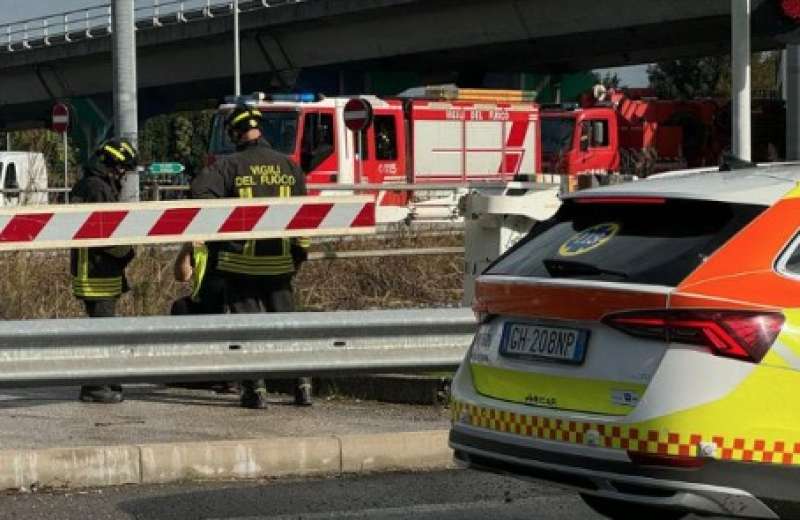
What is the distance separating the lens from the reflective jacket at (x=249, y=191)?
9.28 m

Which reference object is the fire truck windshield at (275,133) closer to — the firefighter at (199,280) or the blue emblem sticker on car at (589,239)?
the firefighter at (199,280)

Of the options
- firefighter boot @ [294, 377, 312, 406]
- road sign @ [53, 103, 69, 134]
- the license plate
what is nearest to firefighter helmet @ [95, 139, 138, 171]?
firefighter boot @ [294, 377, 312, 406]

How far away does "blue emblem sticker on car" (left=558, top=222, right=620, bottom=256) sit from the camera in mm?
5340

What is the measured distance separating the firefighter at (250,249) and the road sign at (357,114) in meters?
14.8

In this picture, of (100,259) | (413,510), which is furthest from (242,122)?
(413,510)

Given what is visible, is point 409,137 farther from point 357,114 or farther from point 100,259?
point 100,259

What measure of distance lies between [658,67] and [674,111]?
61.3 meters

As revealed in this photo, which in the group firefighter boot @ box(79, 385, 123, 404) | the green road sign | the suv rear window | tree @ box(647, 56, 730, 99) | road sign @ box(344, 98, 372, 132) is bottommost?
firefighter boot @ box(79, 385, 123, 404)

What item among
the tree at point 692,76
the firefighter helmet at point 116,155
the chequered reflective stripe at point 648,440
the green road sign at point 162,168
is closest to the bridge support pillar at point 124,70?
the green road sign at point 162,168

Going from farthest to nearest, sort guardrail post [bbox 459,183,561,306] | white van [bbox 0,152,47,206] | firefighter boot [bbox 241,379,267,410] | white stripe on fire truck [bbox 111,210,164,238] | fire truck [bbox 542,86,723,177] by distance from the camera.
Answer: fire truck [bbox 542,86,723,177] → white van [bbox 0,152,47,206] → guardrail post [bbox 459,183,561,306] → firefighter boot [bbox 241,379,267,410] → white stripe on fire truck [bbox 111,210,164,238]

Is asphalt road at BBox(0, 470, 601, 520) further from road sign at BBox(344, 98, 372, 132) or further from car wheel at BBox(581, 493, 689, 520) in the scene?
road sign at BBox(344, 98, 372, 132)

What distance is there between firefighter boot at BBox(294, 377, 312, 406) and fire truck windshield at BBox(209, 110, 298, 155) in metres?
15.0

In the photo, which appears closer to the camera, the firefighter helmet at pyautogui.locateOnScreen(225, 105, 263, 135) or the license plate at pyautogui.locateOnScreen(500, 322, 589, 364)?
the license plate at pyautogui.locateOnScreen(500, 322, 589, 364)

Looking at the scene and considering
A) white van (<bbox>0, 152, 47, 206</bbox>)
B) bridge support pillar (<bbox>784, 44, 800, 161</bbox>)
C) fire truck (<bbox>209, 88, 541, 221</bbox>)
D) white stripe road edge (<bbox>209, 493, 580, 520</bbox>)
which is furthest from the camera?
fire truck (<bbox>209, 88, 541, 221</bbox>)
